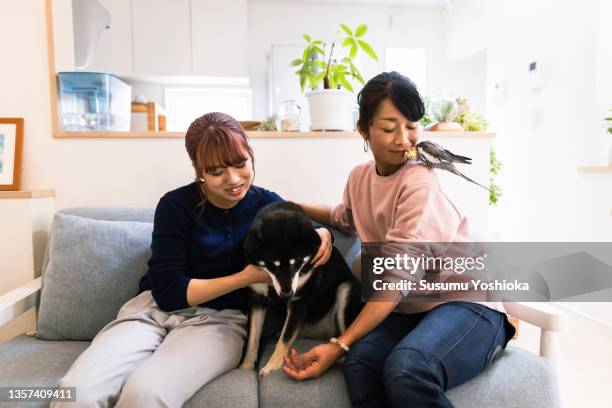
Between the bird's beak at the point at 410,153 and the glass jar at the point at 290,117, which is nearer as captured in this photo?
the bird's beak at the point at 410,153

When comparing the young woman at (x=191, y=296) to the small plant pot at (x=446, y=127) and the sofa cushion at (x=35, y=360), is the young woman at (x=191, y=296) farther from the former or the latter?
the small plant pot at (x=446, y=127)

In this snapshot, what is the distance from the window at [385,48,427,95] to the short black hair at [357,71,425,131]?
4.56 m

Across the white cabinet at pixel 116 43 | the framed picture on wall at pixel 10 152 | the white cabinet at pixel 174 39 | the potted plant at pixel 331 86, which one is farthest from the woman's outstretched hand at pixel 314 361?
the white cabinet at pixel 116 43

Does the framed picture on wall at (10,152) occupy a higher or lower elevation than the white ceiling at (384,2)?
lower

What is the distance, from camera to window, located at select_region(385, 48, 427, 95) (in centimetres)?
540

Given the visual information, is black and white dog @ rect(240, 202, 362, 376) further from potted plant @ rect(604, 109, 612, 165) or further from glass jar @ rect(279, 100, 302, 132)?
potted plant @ rect(604, 109, 612, 165)

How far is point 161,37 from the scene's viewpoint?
170 inches

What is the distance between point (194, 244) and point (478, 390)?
929mm

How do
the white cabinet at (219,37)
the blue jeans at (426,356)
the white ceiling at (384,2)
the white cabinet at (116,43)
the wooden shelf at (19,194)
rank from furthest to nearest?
the white ceiling at (384,2) → the white cabinet at (219,37) → the white cabinet at (116,43) → the wooden shelf at (19,194) → the blue jeans at (426,356)

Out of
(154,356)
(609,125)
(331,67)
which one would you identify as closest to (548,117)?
(609,125)

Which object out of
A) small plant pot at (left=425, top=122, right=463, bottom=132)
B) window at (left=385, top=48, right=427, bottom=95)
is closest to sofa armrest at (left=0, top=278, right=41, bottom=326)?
small plant pot at (left=425, top=122, right=463, bottom=132)

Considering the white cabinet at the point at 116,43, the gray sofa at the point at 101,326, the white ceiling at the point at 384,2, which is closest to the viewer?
the gray sofa at the point at 101,326

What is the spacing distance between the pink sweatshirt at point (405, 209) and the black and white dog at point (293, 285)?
176 mm

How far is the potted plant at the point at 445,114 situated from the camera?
1.90 metres
